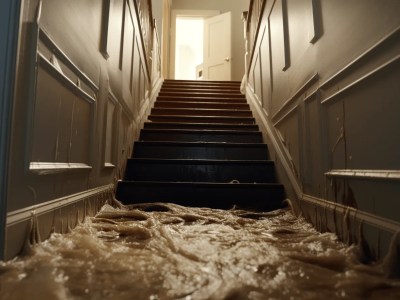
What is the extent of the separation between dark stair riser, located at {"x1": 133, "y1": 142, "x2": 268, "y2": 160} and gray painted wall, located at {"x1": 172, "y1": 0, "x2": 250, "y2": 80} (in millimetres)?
3903

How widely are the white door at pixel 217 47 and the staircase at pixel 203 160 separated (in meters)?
2.41

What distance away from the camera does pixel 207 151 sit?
254 cm

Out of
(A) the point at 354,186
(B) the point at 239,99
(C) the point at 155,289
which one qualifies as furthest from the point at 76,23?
(B) the point at 239,99

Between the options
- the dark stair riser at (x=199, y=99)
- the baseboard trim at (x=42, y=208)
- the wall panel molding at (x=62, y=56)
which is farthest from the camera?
the dark stair riser at (x=199, y=99)

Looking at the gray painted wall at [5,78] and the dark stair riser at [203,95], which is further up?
the dark stair riser at [203,95]

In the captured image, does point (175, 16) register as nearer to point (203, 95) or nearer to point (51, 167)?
point (203, 95)

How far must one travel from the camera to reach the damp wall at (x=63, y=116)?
861 millimetres

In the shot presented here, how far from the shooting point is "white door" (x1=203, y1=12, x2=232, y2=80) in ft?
20.2

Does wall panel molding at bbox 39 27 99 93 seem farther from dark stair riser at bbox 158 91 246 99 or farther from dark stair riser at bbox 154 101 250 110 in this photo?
dark stair riser at bbox 158 91 246 99

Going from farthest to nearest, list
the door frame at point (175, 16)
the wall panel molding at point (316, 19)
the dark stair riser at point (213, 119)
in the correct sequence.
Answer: the door frame at point (175, 16) → the dark stair riser at point (213, 119) → the wall panel molding at point (316, 19)

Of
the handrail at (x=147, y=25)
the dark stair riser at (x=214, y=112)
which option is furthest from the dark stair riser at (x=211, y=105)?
the handrail at (x=147, y=25)

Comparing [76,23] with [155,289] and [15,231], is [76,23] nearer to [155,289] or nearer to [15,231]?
[15,231]

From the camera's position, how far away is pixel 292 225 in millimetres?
1518

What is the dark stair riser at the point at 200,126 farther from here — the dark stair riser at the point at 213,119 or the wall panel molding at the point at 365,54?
the wall panel molding at the point at 365,54
